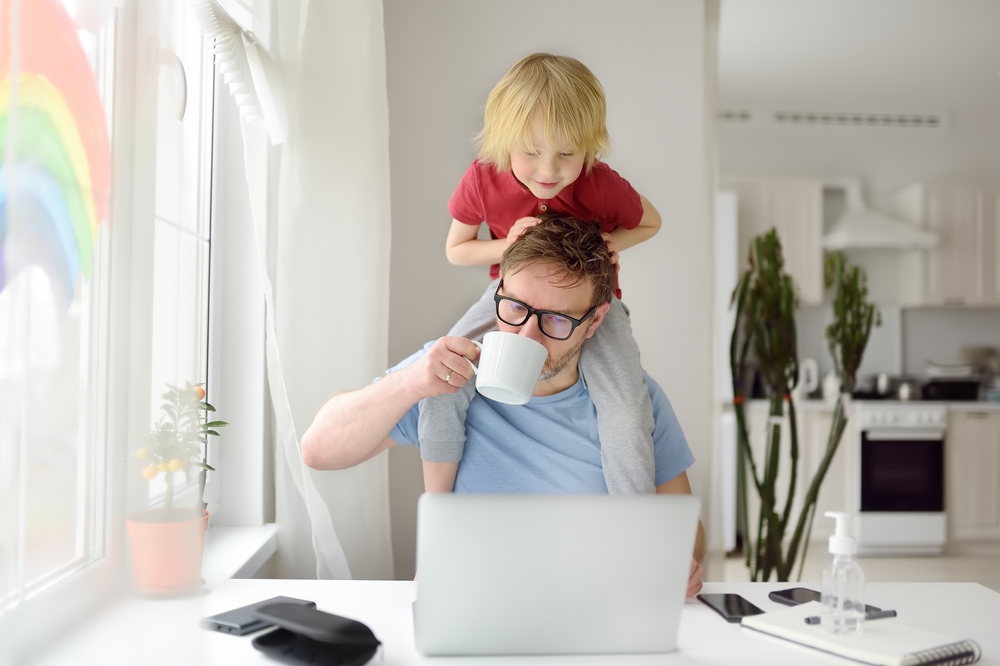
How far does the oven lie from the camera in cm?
428

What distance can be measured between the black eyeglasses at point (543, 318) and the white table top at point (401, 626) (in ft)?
1.69

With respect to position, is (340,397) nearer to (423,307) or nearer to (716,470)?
(423,307)

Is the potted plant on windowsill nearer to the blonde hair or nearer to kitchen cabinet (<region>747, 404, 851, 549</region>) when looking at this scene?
the blonde hair

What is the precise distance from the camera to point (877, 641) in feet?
3.21

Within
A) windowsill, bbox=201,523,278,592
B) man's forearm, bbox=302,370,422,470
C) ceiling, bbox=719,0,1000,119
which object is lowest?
windowsill, bbox=201,523,278,592

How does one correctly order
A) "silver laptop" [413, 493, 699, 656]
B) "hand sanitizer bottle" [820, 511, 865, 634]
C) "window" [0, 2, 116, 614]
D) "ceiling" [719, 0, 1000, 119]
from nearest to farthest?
"window" [0, 2, 116, 614], "silver laptop" [413, 493, 699, 656], "hand sanitizer bottle" [820, 511, 865, 634], "ceiling" [719, 0, 1000, 119]

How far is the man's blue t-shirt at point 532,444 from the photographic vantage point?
1559mm

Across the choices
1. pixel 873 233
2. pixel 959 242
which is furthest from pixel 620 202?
pixel 959 242

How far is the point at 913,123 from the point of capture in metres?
4.96

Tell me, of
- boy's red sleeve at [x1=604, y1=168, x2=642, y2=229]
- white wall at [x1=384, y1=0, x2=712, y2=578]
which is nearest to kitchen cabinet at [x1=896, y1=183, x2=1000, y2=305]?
white wall at [x1=384, y1=0, x2=712, y2=578]

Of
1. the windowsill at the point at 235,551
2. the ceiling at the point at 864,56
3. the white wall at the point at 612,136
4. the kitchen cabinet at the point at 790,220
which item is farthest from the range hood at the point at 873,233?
the windowsill at the point at 235,551

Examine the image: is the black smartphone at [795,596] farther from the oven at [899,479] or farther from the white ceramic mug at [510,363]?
the oven at [899,479]

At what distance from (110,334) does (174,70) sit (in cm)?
37

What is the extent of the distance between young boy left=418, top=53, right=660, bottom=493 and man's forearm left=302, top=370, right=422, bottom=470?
0.09 meters
